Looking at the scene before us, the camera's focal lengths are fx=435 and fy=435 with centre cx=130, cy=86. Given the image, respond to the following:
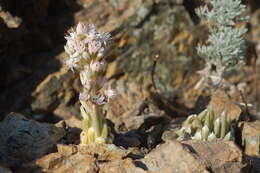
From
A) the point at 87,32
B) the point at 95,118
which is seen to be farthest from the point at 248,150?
the point at 87,32

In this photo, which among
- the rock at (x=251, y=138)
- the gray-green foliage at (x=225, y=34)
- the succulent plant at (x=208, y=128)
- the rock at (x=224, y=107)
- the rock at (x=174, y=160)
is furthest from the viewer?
the gray-green foliage at (x=225, y=34)

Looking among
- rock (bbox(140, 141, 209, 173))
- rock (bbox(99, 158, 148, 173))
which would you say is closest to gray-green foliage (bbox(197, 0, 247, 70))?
rock (bbox(140, 141, 209, 173))

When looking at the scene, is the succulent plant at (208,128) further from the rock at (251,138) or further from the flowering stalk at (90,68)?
the flowering stalk at (90,68)

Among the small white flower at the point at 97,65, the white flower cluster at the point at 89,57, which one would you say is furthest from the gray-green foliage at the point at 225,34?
the small white flower at the point at 97,65

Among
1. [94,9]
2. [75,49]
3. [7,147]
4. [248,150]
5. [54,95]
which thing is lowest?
[248,150]

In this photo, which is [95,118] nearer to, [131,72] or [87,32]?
[87,32]

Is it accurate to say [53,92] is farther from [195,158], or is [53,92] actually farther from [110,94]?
[195,158]
